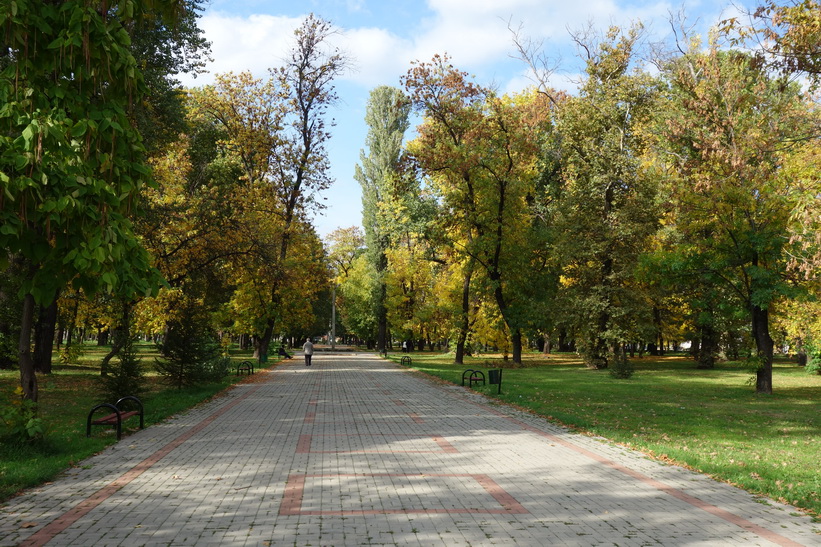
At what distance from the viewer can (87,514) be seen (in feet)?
20.6

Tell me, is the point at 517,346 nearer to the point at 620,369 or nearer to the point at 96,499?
the point at 620,369

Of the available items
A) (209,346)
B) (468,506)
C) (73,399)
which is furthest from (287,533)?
(209,346)

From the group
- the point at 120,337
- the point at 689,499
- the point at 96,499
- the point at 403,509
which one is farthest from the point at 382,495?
the point at 120,337

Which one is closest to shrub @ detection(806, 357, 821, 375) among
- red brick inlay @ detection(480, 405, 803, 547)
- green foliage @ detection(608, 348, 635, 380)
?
green foliage @ detection(608, 348, 635, 380)

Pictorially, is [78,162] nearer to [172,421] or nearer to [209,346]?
[172,421]

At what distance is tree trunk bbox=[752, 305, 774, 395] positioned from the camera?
2097 cm

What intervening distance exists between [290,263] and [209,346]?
9.81 metres

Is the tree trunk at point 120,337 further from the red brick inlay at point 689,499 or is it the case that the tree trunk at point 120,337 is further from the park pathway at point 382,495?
the red brick inlay at point 689,499

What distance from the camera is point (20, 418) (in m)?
8.75

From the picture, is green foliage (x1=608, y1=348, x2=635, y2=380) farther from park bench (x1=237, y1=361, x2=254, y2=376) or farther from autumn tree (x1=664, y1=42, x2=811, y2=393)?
park bench (x1=237, y1=361, x2=254, y2=376)

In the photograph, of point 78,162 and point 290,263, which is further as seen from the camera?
point 290,263

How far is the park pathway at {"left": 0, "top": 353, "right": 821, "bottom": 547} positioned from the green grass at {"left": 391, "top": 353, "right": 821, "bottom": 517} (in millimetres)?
594

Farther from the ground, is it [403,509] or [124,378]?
[124,378]

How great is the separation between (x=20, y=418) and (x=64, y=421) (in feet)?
14.6
